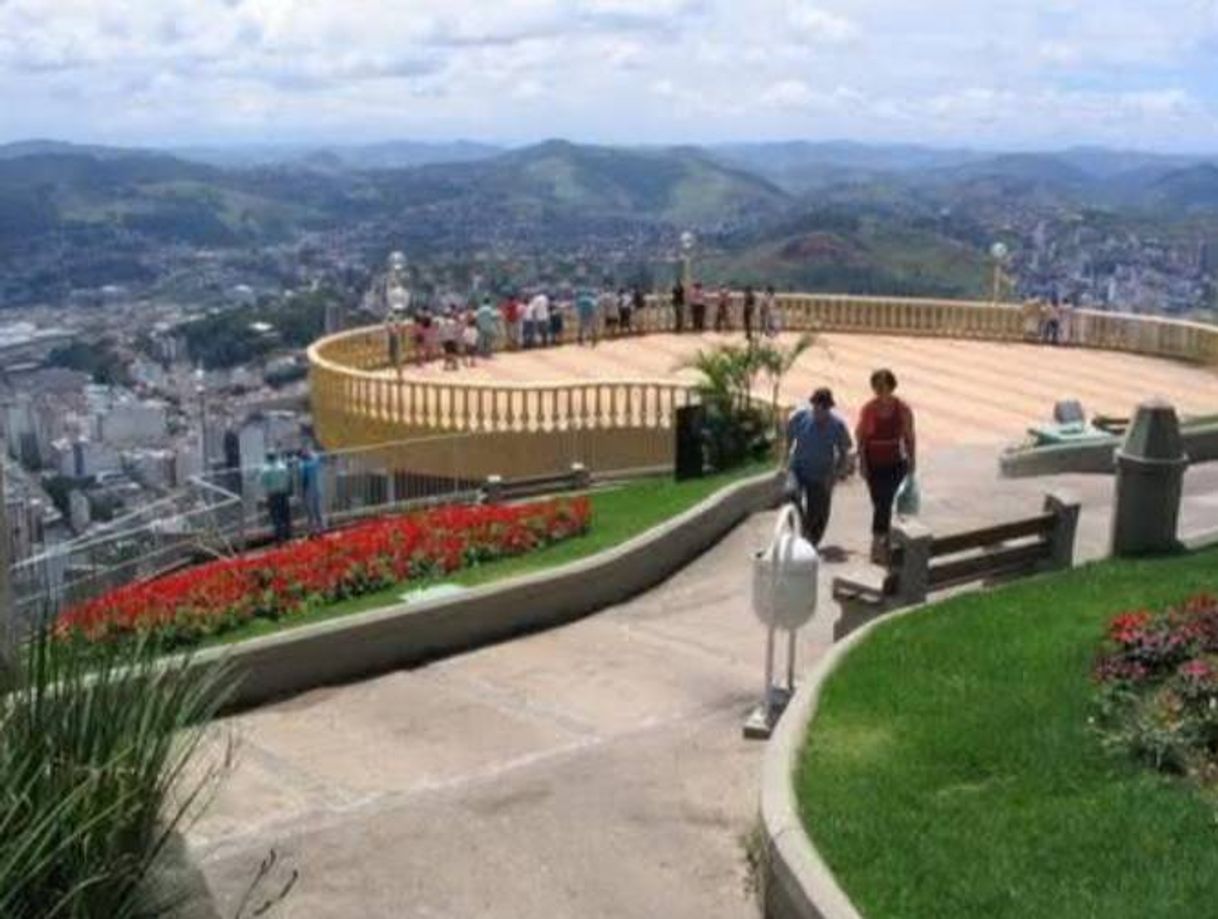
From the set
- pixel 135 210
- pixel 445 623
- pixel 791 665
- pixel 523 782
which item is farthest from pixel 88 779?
pixel 135 210

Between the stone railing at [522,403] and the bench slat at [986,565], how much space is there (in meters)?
9.17

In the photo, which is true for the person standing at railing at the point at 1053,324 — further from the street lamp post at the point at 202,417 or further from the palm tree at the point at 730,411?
the street lamp post at the point at 202,417

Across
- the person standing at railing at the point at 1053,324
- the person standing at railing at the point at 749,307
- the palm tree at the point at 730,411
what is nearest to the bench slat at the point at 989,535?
the palm tree at the point at 730,411

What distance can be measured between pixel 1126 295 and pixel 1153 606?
162 ft

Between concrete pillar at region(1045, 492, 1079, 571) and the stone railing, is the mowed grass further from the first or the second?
the stone railing

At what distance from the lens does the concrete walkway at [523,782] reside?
23.2 ft

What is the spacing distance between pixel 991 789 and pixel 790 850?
1.22m

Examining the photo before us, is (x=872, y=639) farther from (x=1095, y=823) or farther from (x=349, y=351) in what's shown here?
(x=349, y=351)

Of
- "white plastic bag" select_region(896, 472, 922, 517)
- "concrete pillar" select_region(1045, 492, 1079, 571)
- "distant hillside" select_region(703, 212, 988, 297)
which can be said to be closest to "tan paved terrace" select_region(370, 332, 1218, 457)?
"white plastic bag" select_region(896, 472, 922, 517)

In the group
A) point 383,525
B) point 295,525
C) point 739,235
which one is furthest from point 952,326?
point 739,235

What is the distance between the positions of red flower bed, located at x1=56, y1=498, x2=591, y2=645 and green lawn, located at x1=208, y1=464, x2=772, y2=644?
6.4 inches

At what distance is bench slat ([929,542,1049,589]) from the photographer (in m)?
11.0

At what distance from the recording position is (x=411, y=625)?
1084cm

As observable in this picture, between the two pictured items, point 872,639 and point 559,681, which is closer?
point 872,639
